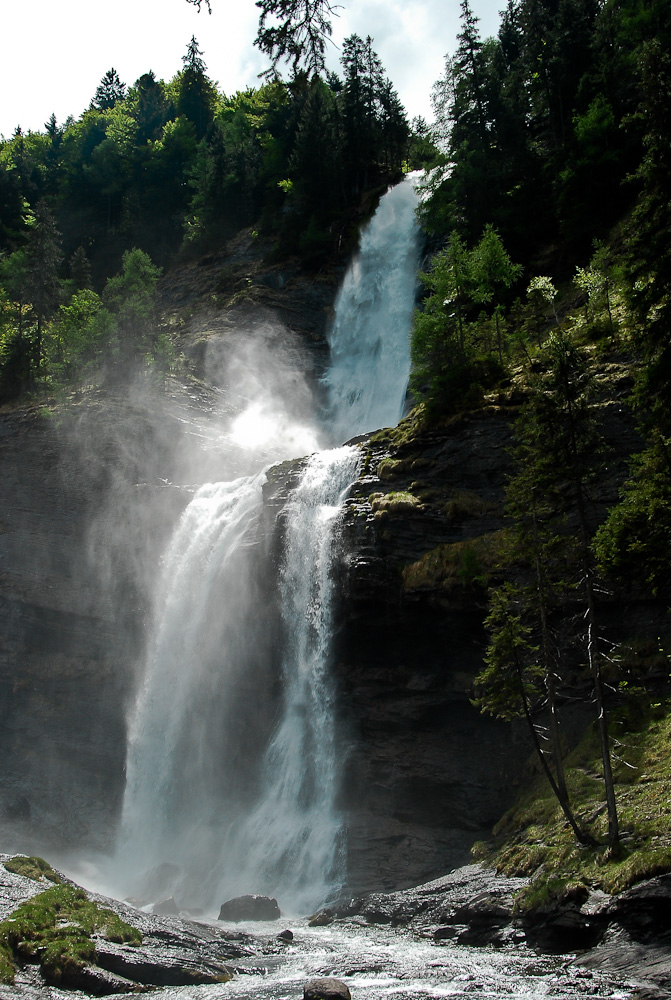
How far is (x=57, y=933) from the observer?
49.8 feet

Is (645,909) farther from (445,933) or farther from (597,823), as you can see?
(445,933)

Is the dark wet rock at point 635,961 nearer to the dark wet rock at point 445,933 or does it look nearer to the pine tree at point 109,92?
the dark wet rock at point 445,933

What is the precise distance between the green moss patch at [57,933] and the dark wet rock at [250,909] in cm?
554

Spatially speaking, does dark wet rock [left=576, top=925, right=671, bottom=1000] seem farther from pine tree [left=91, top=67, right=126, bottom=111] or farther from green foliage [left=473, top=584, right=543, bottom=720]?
pine tree [left=91, top=67, right=126, bottom=111]

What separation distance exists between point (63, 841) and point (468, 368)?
27276 millimetres

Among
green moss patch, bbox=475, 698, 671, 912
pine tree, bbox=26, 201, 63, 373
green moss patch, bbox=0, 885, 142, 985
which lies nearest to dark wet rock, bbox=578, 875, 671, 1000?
green moss patch, bbox=475, 698, 671, 912

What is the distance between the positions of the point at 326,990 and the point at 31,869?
1162 centimetres

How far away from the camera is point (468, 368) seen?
3120 centimetres

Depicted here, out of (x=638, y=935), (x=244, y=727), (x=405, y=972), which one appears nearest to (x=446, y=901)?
(x=405, y=972)

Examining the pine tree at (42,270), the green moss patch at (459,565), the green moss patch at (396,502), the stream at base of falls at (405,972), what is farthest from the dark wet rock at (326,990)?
the pine tree at (42,270)

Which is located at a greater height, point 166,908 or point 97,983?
point 166,908

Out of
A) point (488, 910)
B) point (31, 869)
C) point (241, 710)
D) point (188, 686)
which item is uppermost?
point (188, 686)

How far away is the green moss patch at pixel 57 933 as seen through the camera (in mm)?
13812

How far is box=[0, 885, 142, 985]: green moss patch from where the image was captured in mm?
13812
